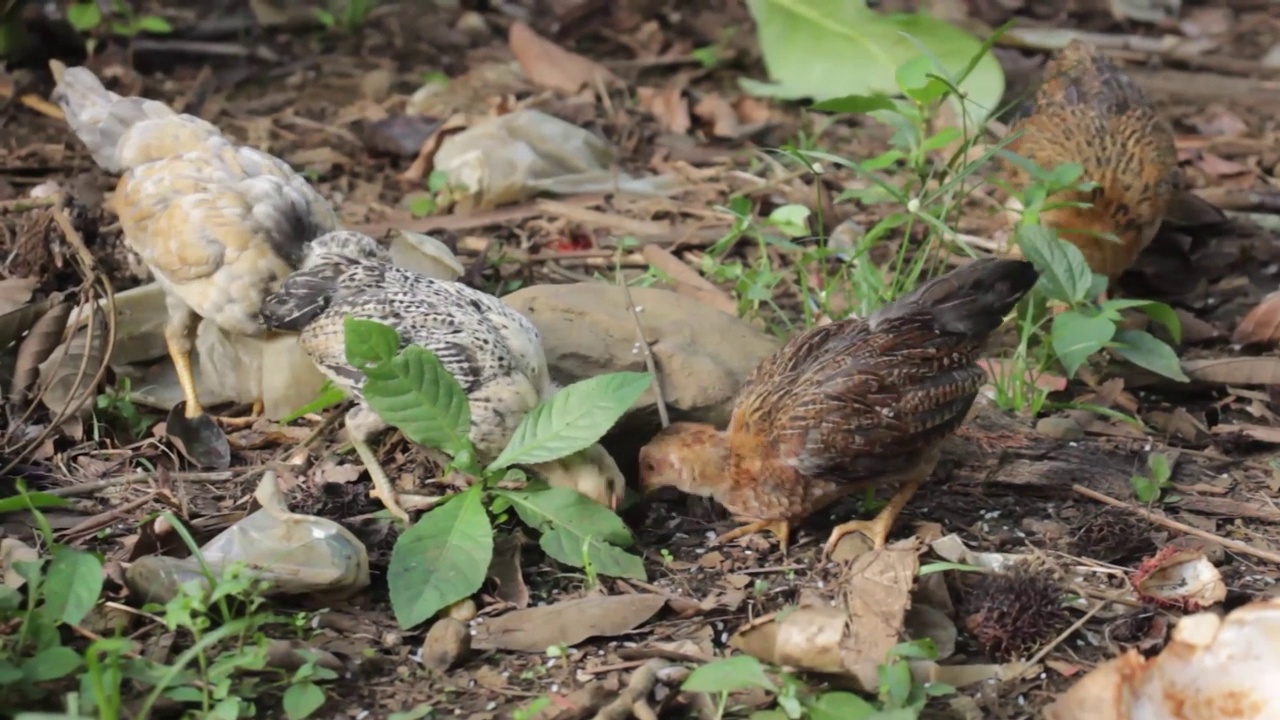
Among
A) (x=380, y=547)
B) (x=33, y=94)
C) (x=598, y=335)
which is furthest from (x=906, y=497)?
(x=33, y=94)

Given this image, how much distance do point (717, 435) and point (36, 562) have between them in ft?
4.82

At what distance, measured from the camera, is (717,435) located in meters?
3.02

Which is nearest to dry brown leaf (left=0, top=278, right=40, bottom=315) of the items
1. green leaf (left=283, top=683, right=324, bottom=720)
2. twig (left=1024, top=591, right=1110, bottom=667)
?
green leaf (left=283, top=683, right=324, bottom=720)

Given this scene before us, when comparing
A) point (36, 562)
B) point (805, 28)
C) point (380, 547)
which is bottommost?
point (380, 547)

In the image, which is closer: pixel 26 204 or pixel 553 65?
pixel 26 204

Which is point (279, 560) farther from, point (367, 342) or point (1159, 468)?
point (1159, 468)

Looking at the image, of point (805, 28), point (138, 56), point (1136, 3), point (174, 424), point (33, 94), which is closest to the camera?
point (174, 424)

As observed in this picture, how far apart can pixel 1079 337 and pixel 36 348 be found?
264 centimetres

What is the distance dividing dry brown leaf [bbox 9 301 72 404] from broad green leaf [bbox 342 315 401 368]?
1.10 meters

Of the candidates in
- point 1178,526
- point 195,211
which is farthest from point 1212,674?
point 195,211

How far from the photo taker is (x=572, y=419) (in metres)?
2.79

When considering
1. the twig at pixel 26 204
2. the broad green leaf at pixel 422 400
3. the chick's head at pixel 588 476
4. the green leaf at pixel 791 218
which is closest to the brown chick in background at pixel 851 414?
the chick's head at pixel 588 476

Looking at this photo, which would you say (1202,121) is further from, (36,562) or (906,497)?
(36,562)

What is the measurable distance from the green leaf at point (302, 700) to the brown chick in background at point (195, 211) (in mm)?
1253
